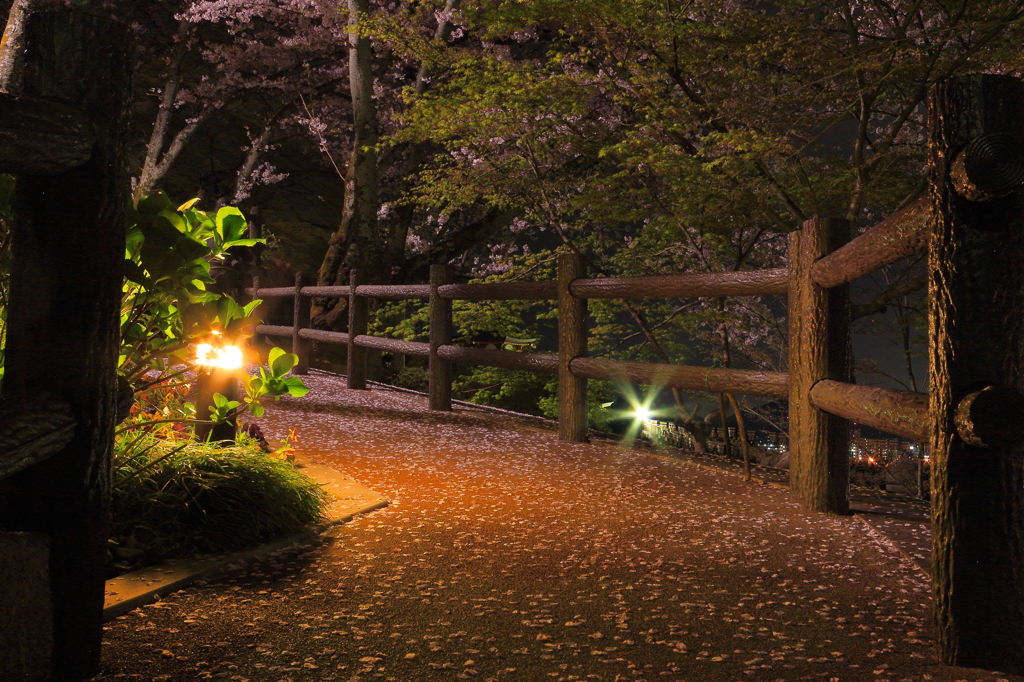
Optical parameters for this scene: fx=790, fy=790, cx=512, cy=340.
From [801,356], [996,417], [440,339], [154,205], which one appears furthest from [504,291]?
[996,417]

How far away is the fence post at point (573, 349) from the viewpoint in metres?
5.91

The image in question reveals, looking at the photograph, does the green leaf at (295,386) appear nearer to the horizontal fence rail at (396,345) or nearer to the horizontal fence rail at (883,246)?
the horizontal fence rail at (883,246)

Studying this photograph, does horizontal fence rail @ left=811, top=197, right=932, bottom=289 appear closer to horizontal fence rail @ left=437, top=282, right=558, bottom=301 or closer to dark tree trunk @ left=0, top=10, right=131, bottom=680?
dark tree trunk @ left=0, top=10, right=131, bottom=680

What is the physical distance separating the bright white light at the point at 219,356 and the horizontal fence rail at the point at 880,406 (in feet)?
8.24

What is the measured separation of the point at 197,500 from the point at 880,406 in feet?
8.36

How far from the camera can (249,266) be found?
14406 mm

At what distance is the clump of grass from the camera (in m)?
2.83

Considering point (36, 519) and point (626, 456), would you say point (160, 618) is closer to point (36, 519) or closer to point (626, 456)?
point (36, 519)

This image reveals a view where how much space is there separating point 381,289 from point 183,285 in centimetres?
641

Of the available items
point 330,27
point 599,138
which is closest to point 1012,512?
point 599,138

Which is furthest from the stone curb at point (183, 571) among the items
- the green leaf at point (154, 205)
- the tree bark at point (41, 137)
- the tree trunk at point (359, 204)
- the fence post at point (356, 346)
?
the tree trunk at point (359, 204)

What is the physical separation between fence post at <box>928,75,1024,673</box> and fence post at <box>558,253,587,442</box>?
3.86 metres

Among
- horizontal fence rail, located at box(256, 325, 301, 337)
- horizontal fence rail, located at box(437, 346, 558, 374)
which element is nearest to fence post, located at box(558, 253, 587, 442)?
horizontal fence rail, located at box(437, 346, 558, 374)

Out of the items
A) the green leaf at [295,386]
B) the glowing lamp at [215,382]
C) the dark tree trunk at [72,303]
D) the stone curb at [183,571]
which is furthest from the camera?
the glowing lamp at [215,382]
